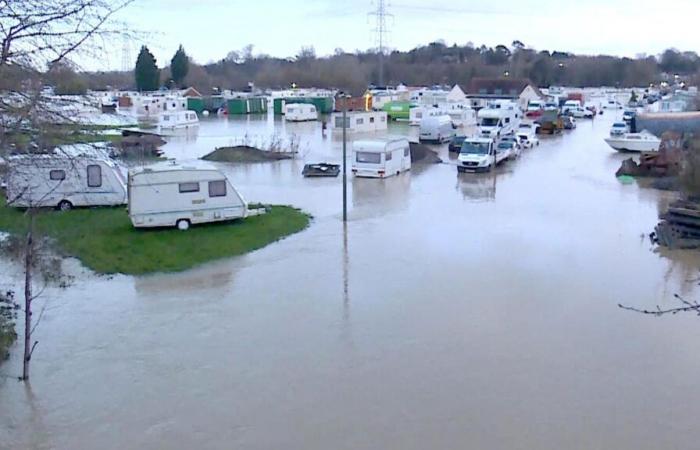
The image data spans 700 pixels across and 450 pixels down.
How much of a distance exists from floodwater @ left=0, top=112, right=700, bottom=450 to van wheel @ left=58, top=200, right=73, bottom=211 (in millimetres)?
3490

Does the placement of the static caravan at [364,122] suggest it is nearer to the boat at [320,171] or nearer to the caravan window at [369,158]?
the boat at [320,171]

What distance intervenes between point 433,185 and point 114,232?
8.97 metres

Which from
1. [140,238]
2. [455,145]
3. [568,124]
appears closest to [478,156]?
[455,145]

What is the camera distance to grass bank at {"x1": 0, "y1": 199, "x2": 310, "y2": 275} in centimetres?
1127

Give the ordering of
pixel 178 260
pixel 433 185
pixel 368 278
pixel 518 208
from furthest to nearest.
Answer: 1. pixel 433 185
2. pixel 518 208
3. pixel 178 260
4. pixel 368 278

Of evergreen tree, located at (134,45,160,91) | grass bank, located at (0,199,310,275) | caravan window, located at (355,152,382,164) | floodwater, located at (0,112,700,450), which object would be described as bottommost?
floodwater, located at (0,112,700,450)

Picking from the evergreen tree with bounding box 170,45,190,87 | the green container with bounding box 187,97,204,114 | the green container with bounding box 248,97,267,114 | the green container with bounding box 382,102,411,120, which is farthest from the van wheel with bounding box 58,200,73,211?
the evergreen tree with bounding box 170,45,190,87

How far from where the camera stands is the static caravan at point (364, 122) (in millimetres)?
34344

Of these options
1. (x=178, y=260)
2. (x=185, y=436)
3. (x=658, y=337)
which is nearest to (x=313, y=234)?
(x=178, y=260)

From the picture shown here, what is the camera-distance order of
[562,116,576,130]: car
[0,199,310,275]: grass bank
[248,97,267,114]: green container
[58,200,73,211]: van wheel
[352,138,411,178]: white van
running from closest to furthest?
[0,199,310,275]: grass bank < [58,200,73,211]: van wheel < [352,138,411,178]: white van < [562,116,576,130]: car < [248,97,267,114]: green container

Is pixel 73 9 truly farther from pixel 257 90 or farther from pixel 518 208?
pixel 257 90

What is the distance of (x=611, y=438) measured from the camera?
6.11 meters

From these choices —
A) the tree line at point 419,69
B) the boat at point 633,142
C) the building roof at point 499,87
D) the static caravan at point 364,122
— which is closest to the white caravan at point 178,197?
the boat at point 633,142

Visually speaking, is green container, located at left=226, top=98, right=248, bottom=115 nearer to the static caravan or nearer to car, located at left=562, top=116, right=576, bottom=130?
the static caravan
